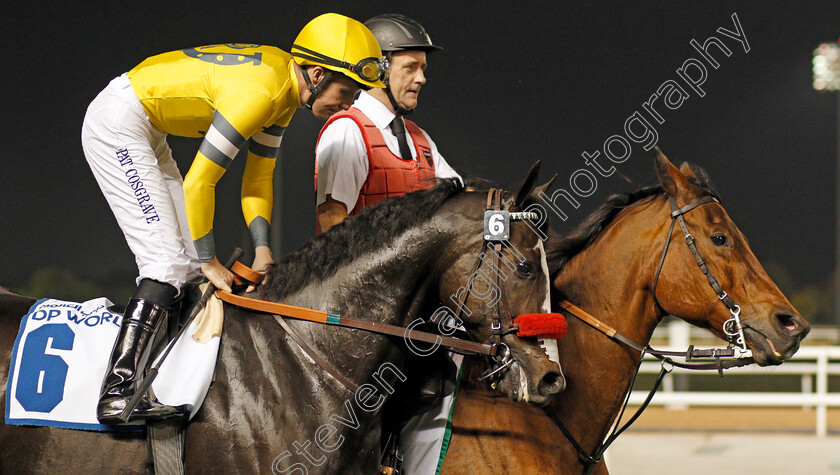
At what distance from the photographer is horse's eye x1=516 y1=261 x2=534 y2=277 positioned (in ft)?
6.42

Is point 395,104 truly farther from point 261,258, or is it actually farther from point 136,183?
point 136,183

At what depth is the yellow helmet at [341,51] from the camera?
86.8 inches

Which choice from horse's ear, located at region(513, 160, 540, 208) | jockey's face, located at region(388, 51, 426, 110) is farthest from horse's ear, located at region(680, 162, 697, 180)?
jockey's face, located at region(388, 51, 426, 110)

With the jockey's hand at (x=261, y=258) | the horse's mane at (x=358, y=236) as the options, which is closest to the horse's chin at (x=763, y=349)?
the horse's mane at (x=358, y=236)

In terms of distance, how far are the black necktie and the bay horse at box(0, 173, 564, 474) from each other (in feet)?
2.60

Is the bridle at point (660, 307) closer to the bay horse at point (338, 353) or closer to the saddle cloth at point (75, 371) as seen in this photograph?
the bay horse at point (338, 353)

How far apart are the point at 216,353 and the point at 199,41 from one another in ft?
24.2

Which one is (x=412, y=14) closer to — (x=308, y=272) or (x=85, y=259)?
(x=85, y=259)

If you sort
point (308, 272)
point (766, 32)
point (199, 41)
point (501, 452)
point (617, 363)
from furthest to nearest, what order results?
point (766, 32) → point (199, 41) → point (617, 363) → point (501, 452) → point (308, 272)

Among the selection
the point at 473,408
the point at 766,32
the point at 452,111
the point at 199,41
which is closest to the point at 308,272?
the point at 473,408

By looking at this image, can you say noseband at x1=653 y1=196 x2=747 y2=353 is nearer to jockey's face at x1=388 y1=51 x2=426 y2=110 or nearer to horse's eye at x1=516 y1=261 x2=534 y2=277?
horse's eye at x1=516 y1=261 x2=534 y2=277

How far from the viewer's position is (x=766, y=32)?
10.5m

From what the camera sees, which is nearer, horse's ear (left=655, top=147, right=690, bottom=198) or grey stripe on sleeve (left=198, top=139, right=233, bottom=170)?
grey stripe on sleeve (left=198, top=139, right=233, bottom=170)

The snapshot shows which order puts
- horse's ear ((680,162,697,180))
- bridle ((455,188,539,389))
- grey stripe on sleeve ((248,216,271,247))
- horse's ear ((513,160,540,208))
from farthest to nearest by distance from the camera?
horse's ear ((680,162,697,180)) < grey stripe on sleeve ((248,216,271,247)) < horse's ear ((513,160,540,208)) < bridle ((455,188,539,389))
